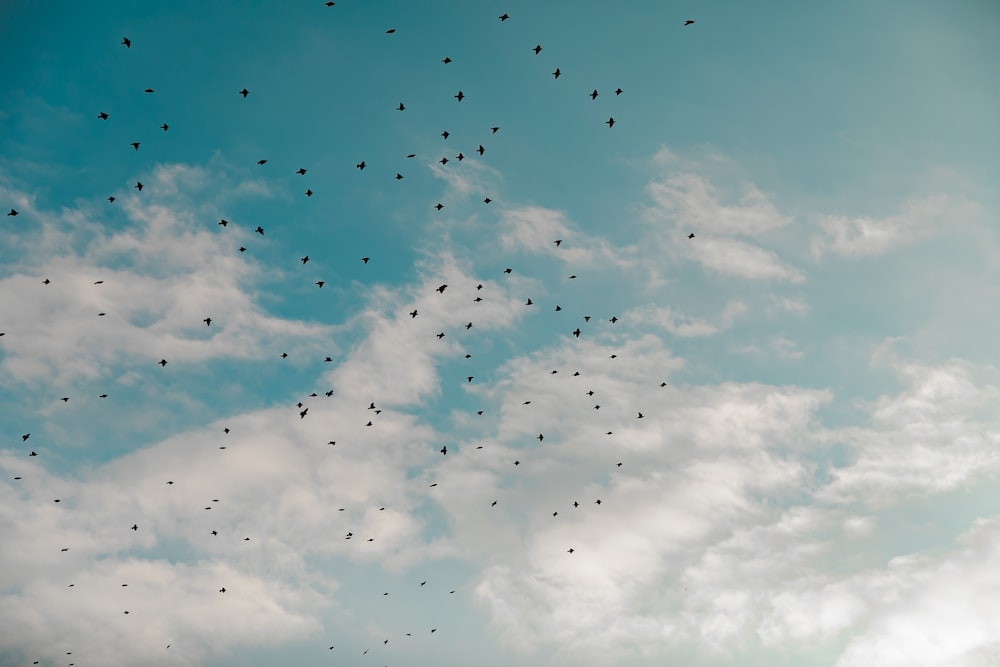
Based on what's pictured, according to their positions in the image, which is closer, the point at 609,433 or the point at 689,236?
the point at 689,236

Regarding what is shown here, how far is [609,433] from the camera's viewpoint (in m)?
93.6

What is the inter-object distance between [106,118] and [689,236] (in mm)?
69365

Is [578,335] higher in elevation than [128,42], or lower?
lower

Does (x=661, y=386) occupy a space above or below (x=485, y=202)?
below

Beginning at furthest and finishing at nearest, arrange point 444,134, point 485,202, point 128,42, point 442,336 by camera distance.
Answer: point 442,336 → point 485,202 → point 444,134 → point 128,42

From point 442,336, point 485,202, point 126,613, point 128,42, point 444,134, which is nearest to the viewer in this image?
point 128,42

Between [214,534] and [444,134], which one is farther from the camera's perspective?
[214,534]

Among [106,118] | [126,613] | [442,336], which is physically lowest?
[126,613]

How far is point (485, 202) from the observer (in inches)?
3334

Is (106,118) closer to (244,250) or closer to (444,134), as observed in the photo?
(244,250)

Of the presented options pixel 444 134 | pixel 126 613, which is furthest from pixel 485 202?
pixel 126 613

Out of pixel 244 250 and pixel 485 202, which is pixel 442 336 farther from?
pixel 244 250

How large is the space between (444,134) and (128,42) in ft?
114

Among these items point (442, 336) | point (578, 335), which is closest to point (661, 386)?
point (578, 335)
